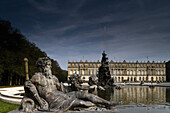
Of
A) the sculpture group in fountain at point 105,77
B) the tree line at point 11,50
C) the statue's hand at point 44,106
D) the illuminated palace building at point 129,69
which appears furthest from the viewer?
the illuminated palace building at point 129,69

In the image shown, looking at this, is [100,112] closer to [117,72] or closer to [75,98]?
[75,98]

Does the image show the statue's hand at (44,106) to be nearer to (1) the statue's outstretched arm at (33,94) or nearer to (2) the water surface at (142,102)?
(1) the statue's outstretched arm at (33,94)

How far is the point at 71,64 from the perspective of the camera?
96.0 metres

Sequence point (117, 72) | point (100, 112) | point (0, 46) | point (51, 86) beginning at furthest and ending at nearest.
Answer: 1. point (117, 72)
2. point (0, 46)
3. point (51, 86)
4. point (100, 112)

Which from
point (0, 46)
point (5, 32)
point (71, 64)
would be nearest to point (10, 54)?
point (0, 46)

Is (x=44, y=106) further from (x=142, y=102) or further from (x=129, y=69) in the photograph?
(x=129, y=69)

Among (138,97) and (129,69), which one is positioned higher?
(138,97)

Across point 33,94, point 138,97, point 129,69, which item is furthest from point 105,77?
point 129,69

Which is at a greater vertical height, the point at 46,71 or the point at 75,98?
the point at 46,71

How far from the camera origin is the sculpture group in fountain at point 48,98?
3.89 metres

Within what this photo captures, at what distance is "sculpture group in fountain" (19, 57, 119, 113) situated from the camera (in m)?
3.89

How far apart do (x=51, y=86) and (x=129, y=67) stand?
9727 centimetres

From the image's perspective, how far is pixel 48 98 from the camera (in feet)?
13.4

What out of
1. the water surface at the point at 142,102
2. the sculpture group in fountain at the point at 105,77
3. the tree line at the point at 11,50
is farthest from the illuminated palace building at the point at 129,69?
the water surface at the point at 142,102
